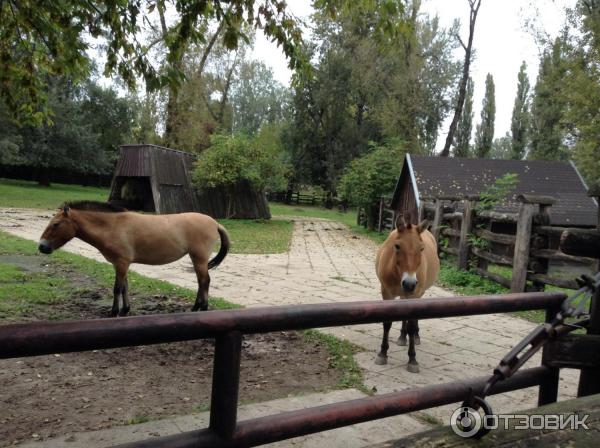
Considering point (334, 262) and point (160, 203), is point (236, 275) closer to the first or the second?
point (334, 262)

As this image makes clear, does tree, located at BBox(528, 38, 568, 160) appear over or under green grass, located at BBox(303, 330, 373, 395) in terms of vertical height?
over

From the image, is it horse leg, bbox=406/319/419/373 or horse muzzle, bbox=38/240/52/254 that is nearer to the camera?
horse leg, bbox=406/319/419/373

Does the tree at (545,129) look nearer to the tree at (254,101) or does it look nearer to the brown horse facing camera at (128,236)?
the brown horse facing camera at (128,236)

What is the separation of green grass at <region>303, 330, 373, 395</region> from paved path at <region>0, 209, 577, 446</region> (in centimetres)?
10

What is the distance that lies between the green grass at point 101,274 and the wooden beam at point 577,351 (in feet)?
16.1

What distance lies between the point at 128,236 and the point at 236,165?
1714 cm

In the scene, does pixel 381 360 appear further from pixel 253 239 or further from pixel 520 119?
pixel 520 119

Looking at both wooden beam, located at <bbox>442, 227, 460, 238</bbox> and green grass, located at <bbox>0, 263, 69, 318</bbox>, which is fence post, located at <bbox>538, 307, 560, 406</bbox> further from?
wooden beam, located at <bbox>442, 227, 460, 238</bbox>

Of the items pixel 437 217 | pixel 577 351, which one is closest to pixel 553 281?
pixel 437 217

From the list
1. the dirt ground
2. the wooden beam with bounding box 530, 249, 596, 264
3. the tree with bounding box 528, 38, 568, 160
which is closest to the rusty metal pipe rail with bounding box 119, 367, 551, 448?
the dirt ground

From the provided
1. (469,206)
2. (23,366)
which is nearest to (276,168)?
(469,206)

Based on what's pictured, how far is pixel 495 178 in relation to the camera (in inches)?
722

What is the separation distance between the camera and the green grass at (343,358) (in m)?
3.96

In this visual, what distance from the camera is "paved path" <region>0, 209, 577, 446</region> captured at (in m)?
4.07
